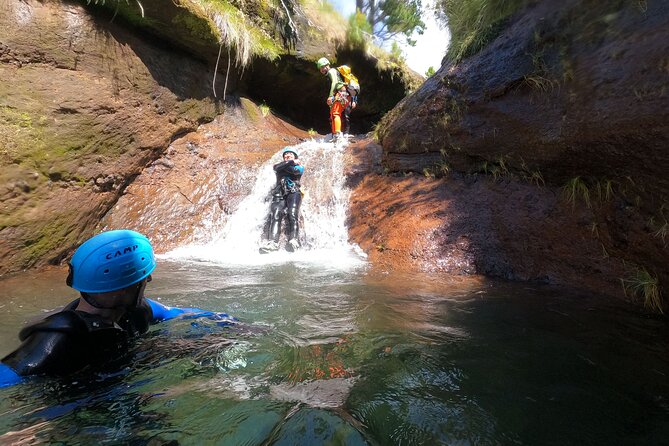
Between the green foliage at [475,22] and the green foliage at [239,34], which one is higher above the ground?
the green foliage at [239,34]

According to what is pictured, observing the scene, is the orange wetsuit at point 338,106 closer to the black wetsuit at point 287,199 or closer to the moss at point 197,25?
the black wetsuit at point 287,199

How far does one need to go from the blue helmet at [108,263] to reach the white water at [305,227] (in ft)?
10.7

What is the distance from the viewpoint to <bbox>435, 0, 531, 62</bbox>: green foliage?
546 centimetres

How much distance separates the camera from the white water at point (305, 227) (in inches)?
225

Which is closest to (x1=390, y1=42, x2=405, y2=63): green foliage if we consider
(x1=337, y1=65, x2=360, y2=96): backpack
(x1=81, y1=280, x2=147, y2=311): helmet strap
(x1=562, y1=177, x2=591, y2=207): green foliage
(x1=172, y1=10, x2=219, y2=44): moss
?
(x1=337, y1=65, x2=360, y2=96): backpack

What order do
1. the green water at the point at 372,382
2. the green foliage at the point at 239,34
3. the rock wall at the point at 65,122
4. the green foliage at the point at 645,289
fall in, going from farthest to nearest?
the green foliage at the point at 239,34 → the rock wall at the point at 65,122 → the green foliage at the point at 645,289 → the green water at the point at 372,382

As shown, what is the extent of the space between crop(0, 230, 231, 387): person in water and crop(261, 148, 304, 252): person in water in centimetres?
429

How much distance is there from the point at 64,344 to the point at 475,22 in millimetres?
6628

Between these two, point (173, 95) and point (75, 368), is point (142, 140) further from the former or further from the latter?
point (75, 368)

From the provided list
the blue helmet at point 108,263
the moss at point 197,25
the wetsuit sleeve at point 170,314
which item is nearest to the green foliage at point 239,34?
the moss at point 197,25

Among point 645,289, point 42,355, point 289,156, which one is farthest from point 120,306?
point 289,156

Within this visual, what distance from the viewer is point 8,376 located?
1.55m

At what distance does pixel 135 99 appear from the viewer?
22.7ft

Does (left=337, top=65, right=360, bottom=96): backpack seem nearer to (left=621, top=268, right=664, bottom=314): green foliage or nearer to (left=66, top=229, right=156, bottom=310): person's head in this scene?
(left=621, top=268, right=664, bottom=314): green foliage
